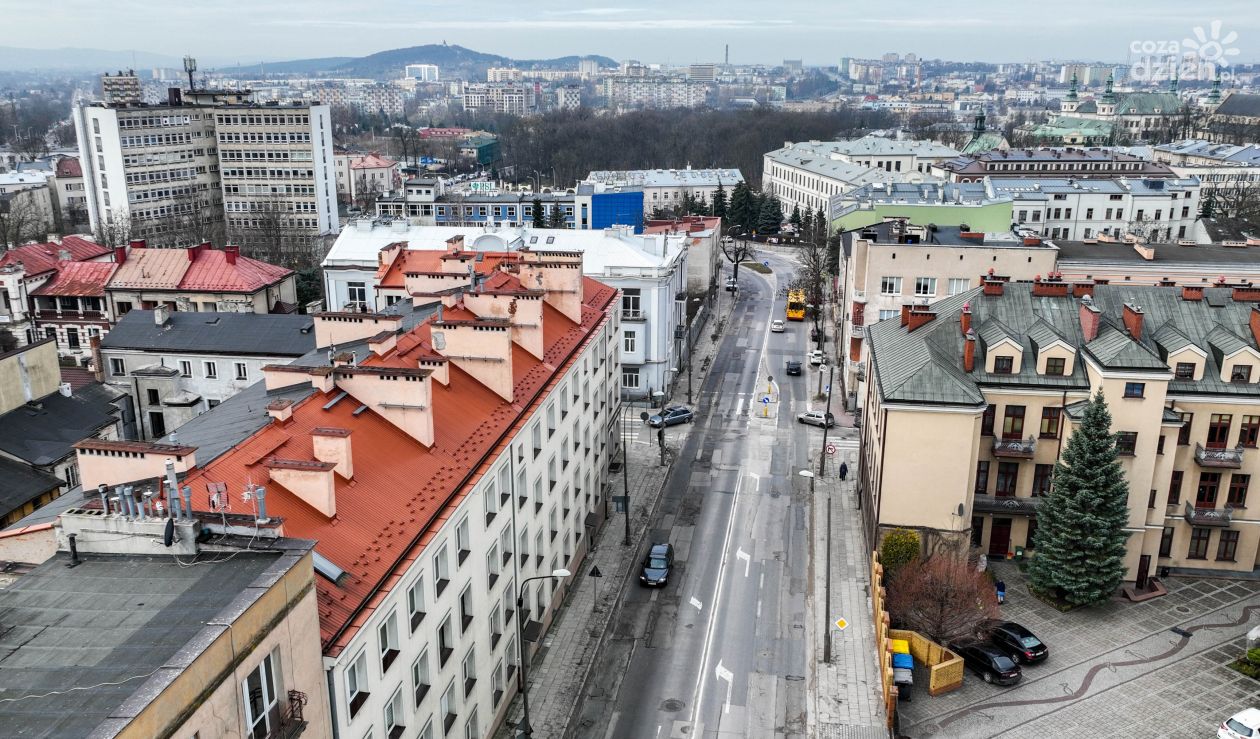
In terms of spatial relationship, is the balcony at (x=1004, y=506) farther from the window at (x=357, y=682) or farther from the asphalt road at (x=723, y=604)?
the window at (x=357, y=682)

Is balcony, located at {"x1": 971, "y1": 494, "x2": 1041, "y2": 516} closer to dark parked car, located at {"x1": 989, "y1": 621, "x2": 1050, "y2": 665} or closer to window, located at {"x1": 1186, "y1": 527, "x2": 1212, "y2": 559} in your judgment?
dark parked car, located at {"x1": 989, "y1": 621, "x2": 1050, "y2": 665}

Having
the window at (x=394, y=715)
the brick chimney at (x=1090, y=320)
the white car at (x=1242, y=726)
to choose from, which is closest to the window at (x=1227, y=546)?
the brick chimney at (x=1090, y=320)

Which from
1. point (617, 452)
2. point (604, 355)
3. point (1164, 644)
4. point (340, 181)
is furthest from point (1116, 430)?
point (340, 181)

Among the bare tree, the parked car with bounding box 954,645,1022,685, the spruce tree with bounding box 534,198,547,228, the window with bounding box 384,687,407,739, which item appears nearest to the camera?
the window with bounding box 384,687,407,739

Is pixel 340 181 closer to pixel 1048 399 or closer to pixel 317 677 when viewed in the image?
pixel 1048 399

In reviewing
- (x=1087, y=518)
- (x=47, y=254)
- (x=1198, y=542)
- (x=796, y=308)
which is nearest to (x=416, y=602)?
(x=1087, y=518)

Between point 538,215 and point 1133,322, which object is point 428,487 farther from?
point 538,215

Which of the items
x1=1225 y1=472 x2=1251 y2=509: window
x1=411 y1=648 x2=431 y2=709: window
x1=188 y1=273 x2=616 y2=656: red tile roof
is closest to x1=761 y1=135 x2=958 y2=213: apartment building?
x1=1225 y1=472 x2=1251 y2=509: window
